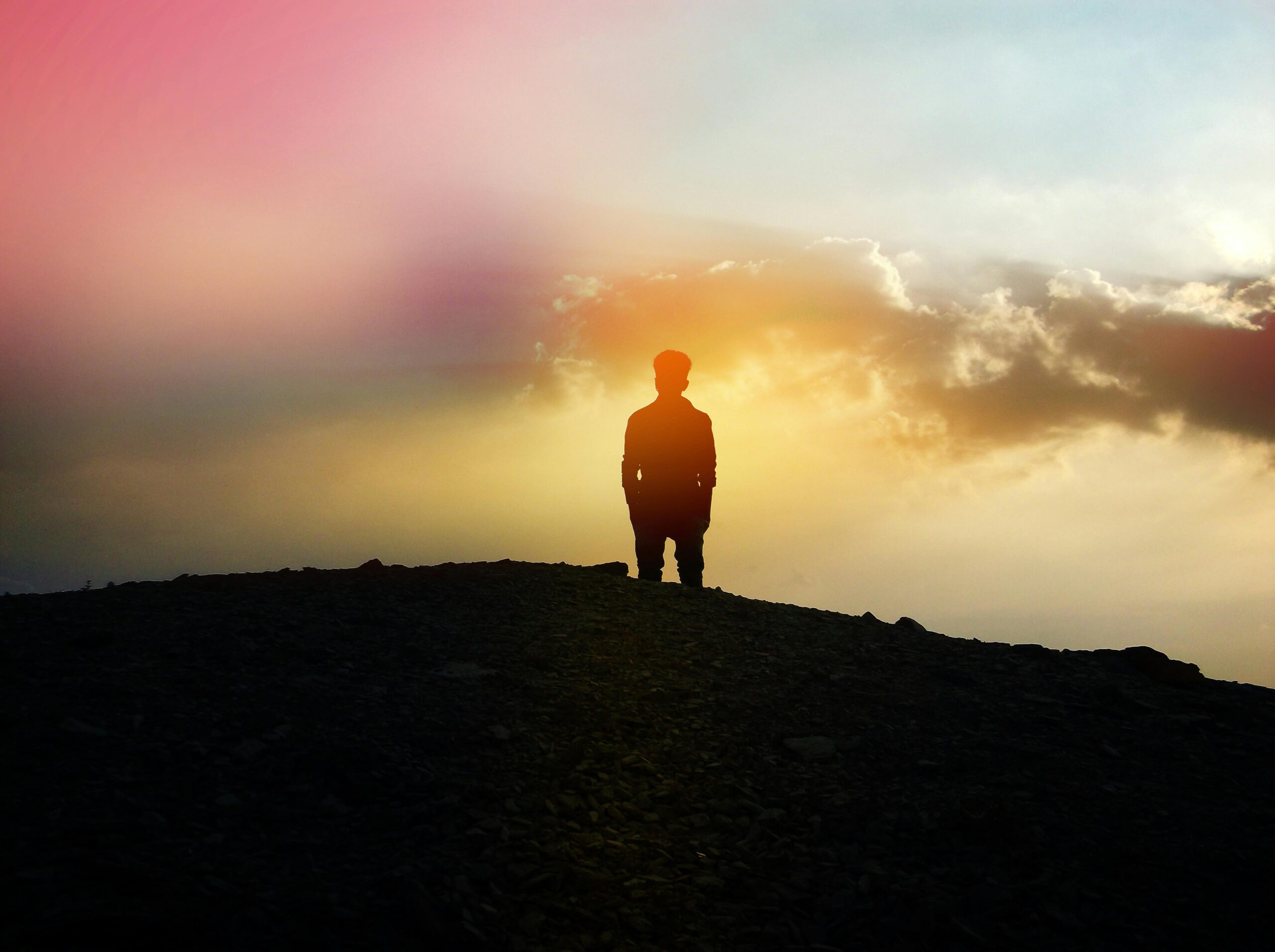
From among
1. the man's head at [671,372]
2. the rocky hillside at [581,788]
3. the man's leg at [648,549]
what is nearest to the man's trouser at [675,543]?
the man's leg at [648,549]

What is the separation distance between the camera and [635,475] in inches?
587

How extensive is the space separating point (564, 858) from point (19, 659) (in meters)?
5.40

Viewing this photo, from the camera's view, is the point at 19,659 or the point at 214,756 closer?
the point at 214,756

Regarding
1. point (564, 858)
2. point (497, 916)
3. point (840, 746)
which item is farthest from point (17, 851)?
point (840, 746)

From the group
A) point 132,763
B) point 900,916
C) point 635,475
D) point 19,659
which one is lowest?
point 900,916

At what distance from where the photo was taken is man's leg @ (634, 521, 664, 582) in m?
14.8

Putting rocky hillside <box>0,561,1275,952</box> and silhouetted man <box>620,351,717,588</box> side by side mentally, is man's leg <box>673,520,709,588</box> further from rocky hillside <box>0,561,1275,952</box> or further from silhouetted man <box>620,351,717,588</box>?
rocky hillside <box>0,561,1275,952</box>

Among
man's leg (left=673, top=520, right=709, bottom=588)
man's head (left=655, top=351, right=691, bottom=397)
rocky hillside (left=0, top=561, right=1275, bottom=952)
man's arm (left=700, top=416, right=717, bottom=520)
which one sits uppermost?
man's head (left=655, top=351, right=691, bottom=397)

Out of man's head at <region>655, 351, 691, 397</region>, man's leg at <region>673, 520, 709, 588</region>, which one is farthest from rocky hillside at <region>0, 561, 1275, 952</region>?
man's head at <region>655, 351, 691, 397</region>

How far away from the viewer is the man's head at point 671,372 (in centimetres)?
1479

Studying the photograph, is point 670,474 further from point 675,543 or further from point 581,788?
point 581,788

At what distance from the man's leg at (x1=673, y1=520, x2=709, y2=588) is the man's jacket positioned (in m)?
0.19

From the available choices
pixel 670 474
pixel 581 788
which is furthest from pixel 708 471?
pixel 581 788

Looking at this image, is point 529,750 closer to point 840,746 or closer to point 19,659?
point 840,746
